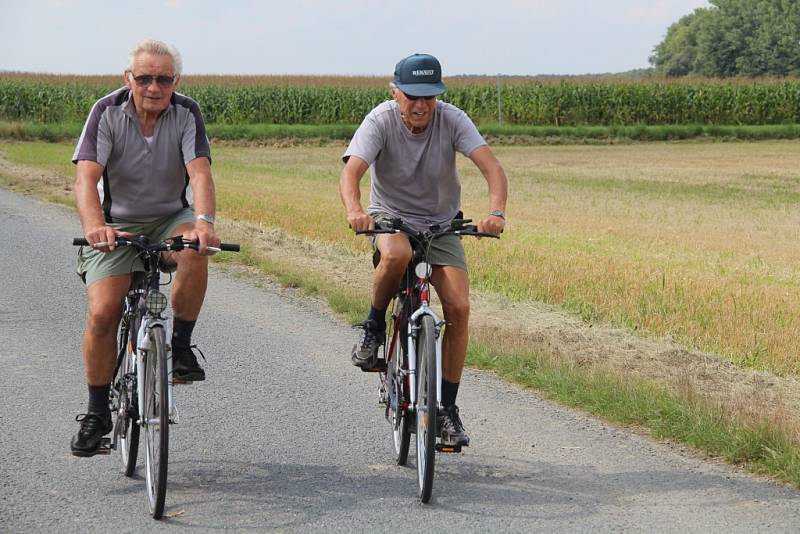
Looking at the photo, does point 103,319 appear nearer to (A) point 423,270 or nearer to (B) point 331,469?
(B) point 331,469

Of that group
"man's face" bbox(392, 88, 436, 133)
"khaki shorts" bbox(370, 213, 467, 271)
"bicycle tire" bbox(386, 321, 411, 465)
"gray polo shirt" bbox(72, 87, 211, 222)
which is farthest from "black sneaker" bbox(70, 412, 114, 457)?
"man's face" bbox(392, 88, 436, 133)

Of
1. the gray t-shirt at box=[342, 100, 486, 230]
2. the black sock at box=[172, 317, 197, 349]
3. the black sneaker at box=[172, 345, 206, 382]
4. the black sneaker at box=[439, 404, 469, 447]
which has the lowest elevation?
the black sneaker at box=[439, 404, 469, 447]

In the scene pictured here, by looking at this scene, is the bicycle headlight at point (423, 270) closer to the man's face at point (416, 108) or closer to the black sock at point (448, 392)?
the black sock at point (448, 392)

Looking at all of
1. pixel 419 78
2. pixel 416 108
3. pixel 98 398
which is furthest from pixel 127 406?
pixel 419 78

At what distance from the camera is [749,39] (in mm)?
108500

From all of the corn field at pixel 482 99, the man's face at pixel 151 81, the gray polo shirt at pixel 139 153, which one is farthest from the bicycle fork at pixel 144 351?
the corn field at pixel 482 99

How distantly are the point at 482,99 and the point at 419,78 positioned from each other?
2116 inches

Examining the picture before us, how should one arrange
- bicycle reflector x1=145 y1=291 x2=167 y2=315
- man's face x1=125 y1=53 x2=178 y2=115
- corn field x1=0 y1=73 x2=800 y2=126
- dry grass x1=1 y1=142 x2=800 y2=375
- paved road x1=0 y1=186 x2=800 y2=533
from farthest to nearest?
corn field x1=0 y1=73 x2=800 y2=126 < dry grass x1=1 y1=142 x2=800 y2=375 < man's face x1=125 y1=53 x2=178 y2=115 < bicycle reflector x1=145 y1=291 x2=167 y2=315 < paved road x1=0 y1=186 x2=800 y2=533

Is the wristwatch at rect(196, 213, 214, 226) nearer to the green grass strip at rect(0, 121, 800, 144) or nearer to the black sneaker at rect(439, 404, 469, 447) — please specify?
the black sneaker at rect(439, 404, 469, 447)

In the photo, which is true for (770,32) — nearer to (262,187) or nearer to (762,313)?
(262,187)

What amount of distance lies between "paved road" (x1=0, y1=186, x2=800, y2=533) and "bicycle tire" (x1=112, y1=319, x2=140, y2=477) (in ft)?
0.42

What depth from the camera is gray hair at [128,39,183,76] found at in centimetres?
541

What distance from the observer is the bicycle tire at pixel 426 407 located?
515 cm

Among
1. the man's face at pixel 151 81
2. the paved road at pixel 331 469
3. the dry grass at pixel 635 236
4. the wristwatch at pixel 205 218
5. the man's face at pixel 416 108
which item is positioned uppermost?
the man's face at pixel 151 81
